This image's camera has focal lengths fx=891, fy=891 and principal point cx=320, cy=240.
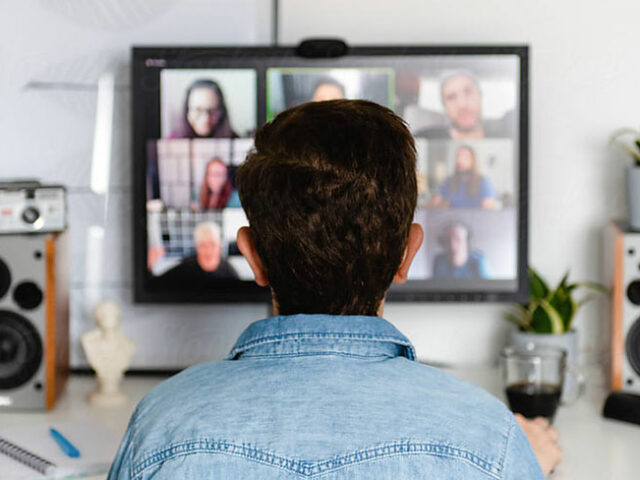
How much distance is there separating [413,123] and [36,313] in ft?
2.61

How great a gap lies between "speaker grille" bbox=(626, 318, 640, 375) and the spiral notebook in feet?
3.09

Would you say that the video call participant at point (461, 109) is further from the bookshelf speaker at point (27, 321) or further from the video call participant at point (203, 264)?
the bookshelf speaker at point (27, 321)

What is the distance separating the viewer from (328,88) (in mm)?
1739

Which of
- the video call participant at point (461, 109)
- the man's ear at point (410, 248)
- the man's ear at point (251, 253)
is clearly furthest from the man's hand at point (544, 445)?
the video call participant at point (461, 109)

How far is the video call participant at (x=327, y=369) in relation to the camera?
0.77 metres

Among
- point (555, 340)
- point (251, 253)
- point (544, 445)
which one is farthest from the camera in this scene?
point (555, 340)

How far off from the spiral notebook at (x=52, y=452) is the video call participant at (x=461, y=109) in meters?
0.82

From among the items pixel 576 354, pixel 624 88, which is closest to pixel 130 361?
pixel 576 354

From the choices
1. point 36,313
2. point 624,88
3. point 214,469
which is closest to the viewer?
point 214,469

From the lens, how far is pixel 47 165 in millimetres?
1879

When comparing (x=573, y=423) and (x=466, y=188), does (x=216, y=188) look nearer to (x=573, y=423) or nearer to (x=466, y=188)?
(x=466, y=188)

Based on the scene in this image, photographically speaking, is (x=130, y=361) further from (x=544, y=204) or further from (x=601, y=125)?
(x=601, y=125)

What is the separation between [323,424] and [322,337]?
0.36 ft

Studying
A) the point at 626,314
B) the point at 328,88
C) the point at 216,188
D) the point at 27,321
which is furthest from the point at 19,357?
the point at 626,314
